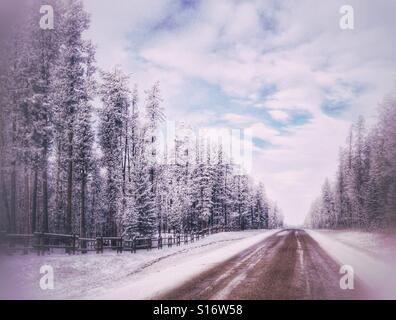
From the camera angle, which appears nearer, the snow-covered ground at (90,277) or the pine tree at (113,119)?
the snow-covered ground at (90,277)

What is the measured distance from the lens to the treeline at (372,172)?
3819 centimetres

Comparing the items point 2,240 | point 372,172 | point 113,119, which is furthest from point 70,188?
point 372,172

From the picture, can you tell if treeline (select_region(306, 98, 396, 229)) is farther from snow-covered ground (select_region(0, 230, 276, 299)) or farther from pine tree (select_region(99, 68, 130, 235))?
snow-covered ground (select_region(0, 230, 276, 299))

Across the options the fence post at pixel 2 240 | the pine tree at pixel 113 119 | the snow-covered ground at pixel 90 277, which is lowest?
the snow-covered ground at pixel 90 277

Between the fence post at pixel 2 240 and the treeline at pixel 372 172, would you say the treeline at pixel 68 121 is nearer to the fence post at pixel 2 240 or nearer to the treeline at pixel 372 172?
the fence post at pixel 2 240

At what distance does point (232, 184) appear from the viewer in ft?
253

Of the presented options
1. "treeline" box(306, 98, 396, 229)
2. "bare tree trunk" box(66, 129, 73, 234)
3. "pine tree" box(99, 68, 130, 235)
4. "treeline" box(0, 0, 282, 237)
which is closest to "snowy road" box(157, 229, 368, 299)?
"treeline" box(0, 0, 282, 237)

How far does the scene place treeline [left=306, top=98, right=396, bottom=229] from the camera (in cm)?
3819

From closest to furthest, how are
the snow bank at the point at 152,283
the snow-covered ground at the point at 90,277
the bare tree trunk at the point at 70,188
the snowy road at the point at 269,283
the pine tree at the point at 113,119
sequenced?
the snowy road at the point at 269,283 → the snow bank at the point at 152,283 → the snow-covered ground at the point at 90,277 → the bare tree trunk at the point at 70,188 → the pine tree at the point at 113,119

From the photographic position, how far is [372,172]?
47344mm

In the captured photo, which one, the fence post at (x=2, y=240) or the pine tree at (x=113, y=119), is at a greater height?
the pine tree at (x=113, y=119)

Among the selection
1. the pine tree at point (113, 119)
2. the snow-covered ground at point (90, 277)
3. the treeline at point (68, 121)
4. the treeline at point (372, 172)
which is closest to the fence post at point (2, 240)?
the snow-covered ground at point (90, 277)
